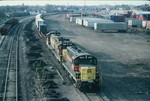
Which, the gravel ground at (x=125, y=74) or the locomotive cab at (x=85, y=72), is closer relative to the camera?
the locomotive cab at (x=85, y=72)

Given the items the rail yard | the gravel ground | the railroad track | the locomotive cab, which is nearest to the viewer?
the railroad track

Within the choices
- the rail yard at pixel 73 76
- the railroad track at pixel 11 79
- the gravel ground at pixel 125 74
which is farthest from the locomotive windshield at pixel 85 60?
the railroad track at pixel 11 79

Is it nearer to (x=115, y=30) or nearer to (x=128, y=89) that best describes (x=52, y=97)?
(x=128, y=89)

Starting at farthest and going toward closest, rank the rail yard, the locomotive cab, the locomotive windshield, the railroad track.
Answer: the locomotive windshield
the locomotive cab
the rail yard
the railroad track

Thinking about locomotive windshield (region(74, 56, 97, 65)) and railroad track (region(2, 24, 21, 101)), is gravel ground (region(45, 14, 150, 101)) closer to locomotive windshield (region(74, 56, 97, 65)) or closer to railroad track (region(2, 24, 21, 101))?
locomotive windshield (region(74, 56, 97, 65))

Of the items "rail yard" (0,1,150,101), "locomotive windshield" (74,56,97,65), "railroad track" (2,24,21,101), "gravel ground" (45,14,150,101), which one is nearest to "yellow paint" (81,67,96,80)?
"rail yard" (0,1,150,101)

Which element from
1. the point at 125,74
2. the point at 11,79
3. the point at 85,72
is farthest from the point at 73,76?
the point at 125,74

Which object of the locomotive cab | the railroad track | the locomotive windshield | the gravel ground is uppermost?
the locomotive windshield

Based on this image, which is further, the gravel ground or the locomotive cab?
the gravel ground

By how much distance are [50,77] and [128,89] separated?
8477mm

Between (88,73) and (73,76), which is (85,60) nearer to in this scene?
(88,73)

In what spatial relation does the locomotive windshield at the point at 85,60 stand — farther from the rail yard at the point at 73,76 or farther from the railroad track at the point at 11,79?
the railroad track at the point at 11,79

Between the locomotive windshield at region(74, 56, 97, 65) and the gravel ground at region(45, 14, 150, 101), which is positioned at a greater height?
the locomotive windshield at region(74, 56, 97, 65)

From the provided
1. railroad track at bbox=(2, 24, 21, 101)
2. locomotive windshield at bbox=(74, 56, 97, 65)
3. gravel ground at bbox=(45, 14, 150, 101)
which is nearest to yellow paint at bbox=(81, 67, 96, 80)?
locomotive windshield at bbox=(74, 56, 97, 65)
